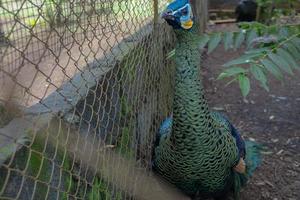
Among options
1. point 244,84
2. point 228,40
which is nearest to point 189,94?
point 244,84

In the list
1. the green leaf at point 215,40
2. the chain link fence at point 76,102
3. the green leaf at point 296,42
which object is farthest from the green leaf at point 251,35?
the chain link fence at point 76,102

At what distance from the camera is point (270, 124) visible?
186 inches

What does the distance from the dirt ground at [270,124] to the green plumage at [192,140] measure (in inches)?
25.5

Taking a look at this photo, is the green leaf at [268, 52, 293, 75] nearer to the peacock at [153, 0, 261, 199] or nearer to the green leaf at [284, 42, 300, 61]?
the green leaf at [284, 42, 300, 61]

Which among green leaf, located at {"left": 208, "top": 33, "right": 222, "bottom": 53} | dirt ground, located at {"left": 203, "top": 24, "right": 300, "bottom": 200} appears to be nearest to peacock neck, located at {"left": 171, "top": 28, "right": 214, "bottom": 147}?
green leaf, located at {"left": 208, "top": 33, "right": 222, "bottom": 53}

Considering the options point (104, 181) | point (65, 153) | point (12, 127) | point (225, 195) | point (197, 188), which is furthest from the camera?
point (225, 195)

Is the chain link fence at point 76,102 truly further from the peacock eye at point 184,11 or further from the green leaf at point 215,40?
the green leaf at point 215,40

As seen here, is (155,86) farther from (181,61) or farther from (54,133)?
(54,133)

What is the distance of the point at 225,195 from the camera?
10.9ft

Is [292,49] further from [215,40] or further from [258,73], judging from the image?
[215,40]

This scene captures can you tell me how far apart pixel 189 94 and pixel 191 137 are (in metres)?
0.26

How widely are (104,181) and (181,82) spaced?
763mm

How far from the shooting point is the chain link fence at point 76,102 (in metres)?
1.64

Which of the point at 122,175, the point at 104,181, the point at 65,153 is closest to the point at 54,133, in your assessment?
the point at 65,153
